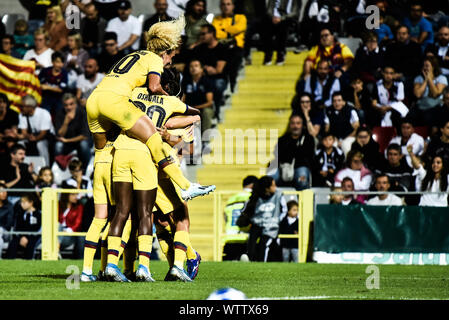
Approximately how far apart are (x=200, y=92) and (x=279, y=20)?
2.45 m

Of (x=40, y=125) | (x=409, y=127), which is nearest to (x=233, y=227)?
(x=409, y=127)

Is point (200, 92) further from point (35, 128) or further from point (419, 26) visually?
point (419, 26)

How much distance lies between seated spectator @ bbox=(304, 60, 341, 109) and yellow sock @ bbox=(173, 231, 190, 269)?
8.96 meters

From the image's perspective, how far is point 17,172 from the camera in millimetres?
19188

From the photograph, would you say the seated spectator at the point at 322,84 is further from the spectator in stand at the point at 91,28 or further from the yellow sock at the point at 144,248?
the yellow sock at the point at 144,248

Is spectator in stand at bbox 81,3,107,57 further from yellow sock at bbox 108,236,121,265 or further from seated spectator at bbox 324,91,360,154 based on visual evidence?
yellow sock at bbox 108,236,121,265

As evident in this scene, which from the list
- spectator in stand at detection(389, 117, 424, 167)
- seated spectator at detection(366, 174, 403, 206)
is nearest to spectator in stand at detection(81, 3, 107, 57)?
spectator in stand at detection(389, 117, 424, 167)

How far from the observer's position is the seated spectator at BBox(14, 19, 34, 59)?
75.0ft

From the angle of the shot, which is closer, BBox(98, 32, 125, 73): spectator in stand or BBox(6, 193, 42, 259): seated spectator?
BBox(6, 193, 42, 259): seated spectator

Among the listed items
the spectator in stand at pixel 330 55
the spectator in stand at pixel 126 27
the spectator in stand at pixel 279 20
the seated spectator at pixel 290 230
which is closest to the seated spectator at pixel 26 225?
the seated spectator at pixel 290 230

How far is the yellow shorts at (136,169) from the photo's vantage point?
10.4 metres

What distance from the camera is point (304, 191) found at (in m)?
16.8

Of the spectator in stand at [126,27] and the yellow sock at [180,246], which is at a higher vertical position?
the spectator in stand at [126,27]

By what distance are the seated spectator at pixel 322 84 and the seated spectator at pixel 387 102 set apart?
→ 0.77 meters
